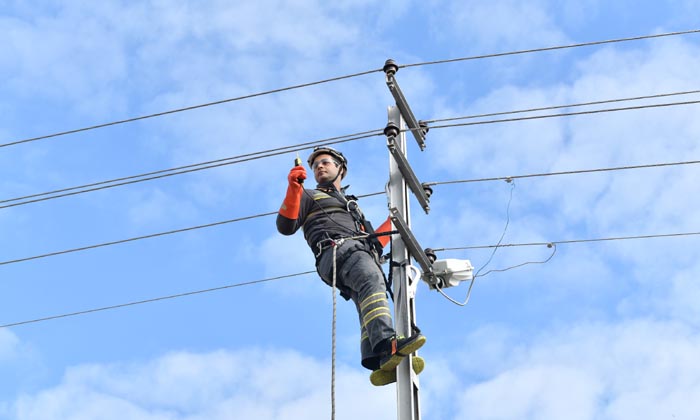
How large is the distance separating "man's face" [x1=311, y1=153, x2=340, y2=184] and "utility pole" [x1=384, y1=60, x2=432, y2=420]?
31.0 inches

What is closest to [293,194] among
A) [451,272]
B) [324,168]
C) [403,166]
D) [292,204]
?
[292,204]

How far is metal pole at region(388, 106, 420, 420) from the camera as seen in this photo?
6102mm

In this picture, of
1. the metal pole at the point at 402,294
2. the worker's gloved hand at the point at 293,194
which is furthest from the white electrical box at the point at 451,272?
the worker's gloved hand at the point at 293,194

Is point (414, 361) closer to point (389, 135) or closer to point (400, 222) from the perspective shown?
point (400, 222)

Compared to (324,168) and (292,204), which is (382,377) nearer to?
(292,204)

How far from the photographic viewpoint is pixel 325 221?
24.4 ft

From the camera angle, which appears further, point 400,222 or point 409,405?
point 400,222

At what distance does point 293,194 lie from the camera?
277 inches

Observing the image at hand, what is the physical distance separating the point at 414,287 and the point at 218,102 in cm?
293

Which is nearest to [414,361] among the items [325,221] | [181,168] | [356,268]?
[356,268]

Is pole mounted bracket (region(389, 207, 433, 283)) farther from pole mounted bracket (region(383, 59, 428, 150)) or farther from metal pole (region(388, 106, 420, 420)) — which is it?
pole mounted bracket (region(383, 59, 428, 150))

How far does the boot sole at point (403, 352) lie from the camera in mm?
6215

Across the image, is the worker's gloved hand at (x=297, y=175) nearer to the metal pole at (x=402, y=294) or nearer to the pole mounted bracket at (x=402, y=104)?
the metal pole at (x=402, y=294)

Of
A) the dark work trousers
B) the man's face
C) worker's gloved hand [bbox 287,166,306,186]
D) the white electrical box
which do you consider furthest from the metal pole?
the man's face
